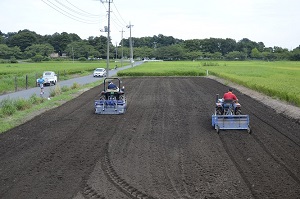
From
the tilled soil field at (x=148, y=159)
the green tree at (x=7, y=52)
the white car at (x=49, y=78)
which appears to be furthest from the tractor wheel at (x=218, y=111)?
the green tree at (x=7, y=52)

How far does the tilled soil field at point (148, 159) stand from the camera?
301 inches

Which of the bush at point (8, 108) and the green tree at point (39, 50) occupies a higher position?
the green tree at point (39, 50)

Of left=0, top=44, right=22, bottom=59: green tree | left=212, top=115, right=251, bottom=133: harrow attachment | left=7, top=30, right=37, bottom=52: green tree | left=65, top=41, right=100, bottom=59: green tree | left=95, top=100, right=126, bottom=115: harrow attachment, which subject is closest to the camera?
left=212, top=115, right=251, bottom=133: harrow attachment

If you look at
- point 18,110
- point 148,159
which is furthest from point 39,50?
point 148,159

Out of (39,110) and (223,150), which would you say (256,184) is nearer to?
(223,150)

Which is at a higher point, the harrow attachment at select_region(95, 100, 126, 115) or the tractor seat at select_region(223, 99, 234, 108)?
the tractor seat at select_region(223, 99, 234, 108)

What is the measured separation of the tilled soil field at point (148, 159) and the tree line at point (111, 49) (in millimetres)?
111427

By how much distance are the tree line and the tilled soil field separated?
11143cm

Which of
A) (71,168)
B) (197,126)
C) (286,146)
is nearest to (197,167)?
(71,168)

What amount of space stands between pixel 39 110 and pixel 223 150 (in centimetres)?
1180

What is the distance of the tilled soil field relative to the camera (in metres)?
7.66

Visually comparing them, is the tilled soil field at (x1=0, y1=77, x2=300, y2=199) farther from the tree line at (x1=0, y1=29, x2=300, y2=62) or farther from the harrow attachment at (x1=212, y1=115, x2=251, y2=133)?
the tree line at (x1=0, y1=29, x2=300, y2=62)

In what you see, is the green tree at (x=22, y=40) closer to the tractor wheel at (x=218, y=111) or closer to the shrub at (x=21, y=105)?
the shrub at (x=21, y=105)

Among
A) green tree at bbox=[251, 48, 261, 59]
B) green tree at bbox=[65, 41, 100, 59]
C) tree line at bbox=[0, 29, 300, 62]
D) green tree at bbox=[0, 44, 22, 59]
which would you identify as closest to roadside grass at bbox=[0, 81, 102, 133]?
green tree at bbox=[0, 44, 22, 59]
